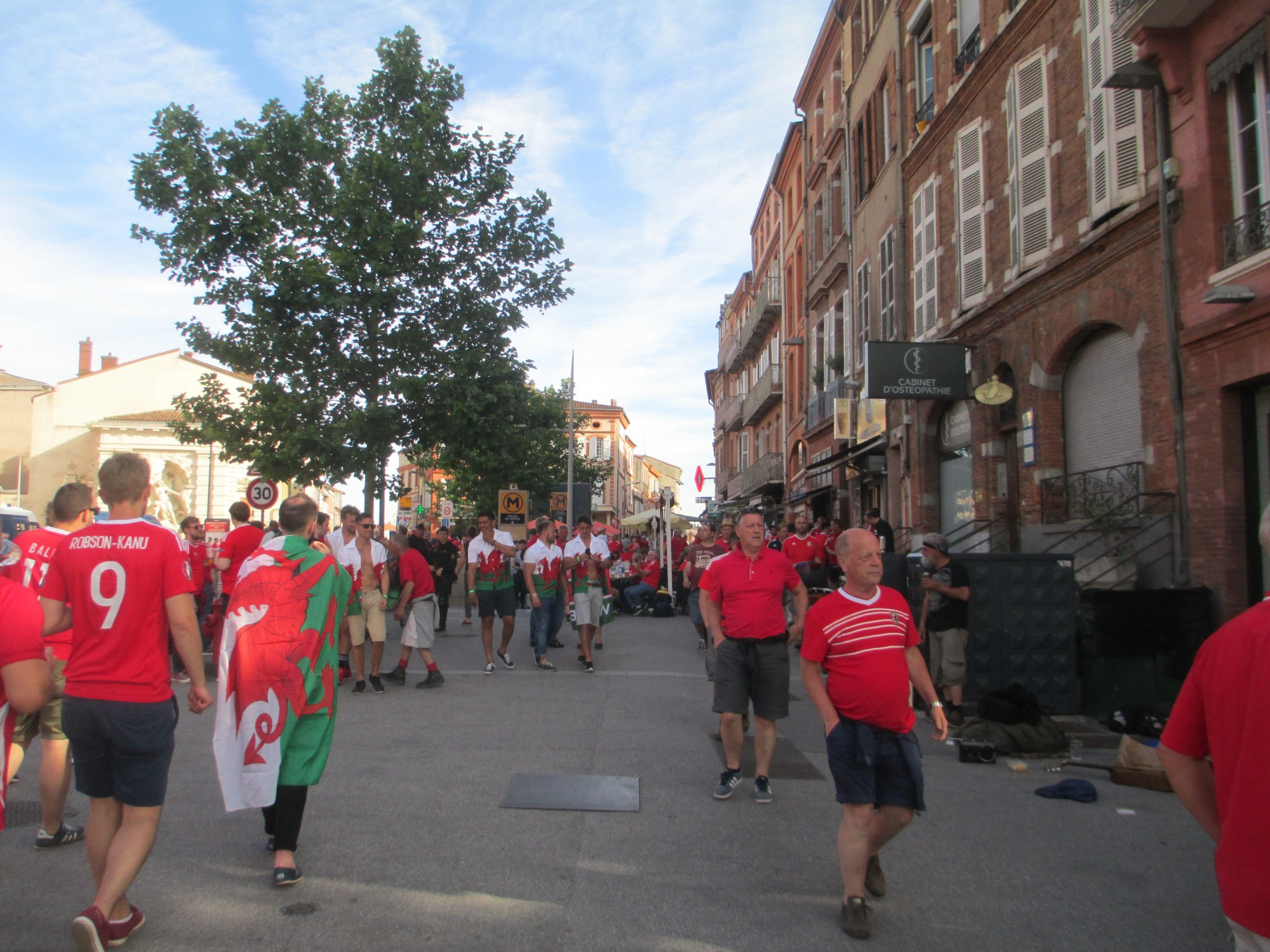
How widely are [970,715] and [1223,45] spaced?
6997mm

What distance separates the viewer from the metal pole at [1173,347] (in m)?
10.6

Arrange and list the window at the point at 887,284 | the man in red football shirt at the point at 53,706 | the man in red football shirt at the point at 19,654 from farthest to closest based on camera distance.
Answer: the window at the point at 887,284 → the man in red football shirt at the point at 53,706 → the man in red football shirt at the point at 19,654

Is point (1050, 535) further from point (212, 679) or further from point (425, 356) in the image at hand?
point (425, 356)

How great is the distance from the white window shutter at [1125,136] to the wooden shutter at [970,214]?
13.1 feet

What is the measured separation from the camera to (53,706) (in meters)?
5.29

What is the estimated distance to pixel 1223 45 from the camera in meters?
9.98

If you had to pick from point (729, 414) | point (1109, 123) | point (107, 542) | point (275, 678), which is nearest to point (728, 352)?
point (729, 414)

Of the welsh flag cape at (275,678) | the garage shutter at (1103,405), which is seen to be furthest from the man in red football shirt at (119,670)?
the garage shutter at (1103,405)

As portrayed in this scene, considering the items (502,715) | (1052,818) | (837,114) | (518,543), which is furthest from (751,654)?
(837,114)

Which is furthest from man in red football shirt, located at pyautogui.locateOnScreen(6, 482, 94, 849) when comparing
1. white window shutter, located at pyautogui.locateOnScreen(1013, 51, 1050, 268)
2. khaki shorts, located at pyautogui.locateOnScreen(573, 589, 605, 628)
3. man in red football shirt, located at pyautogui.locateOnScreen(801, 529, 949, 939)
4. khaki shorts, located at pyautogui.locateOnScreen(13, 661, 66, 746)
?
white window shutter, located at pyautogui.locateOnScreen(1013, 51, 1050, 268)

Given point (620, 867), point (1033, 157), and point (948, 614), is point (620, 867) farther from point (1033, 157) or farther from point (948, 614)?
point (1033, 157)

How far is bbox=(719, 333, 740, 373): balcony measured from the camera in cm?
4941

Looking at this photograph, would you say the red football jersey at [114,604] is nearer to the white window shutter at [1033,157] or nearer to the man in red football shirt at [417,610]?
the man in red football shirt at [417,610]

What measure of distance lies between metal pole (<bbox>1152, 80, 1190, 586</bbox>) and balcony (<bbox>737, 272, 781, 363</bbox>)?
26.3m
